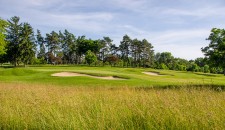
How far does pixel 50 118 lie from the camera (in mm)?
6316

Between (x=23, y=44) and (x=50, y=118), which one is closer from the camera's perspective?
(x=50, y=118)

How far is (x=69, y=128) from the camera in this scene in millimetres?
5695

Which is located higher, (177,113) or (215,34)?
(215,34)

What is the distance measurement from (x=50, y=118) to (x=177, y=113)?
2.94 metres

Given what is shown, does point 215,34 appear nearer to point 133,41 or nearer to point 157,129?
point 157,129

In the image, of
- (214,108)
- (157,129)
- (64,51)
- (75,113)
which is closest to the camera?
(157,129)

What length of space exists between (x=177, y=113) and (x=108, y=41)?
120346mm

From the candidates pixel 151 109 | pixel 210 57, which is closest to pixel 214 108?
pixel 151 109

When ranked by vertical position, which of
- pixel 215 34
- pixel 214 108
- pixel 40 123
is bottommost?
pixel 40 123

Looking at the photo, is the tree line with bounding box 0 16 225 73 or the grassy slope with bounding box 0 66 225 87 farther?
the tree line with bounding box 0 16 225 73

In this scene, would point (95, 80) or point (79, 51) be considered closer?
point (95, 80)

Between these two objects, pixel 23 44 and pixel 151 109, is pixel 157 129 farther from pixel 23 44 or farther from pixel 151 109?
pixel 23 44

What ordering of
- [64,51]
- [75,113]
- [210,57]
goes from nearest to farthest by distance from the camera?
[75,113] < [210,57] < [64,51]

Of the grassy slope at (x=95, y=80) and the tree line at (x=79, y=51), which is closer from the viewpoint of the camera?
the grassy slope at (x=95, y=80)
